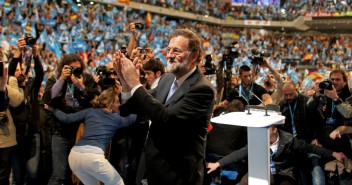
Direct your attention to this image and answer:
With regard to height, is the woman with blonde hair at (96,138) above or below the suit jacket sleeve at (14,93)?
below

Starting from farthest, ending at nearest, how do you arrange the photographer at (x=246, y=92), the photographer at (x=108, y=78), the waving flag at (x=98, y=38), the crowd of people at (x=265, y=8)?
the crowd of people at (x=265, y=8) < the waving flag at (x=98, y=38) < the photographer at (x=246, y=92) < the photographer at (x=108, y=78)

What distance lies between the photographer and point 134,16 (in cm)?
2081

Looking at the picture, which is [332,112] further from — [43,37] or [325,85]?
[43,37]

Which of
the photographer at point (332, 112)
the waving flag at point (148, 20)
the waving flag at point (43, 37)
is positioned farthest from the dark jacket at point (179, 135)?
the waving flag at point (148, 20)

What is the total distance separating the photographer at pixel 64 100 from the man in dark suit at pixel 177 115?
1947mm

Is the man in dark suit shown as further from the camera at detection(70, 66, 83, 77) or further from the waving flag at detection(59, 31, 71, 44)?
the waving flag at detection(59, 31, 71, 44)

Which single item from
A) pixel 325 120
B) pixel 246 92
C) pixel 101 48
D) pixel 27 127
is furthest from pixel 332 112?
pixel 101 48

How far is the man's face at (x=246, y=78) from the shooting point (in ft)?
15.3

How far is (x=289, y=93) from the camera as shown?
4262 millimetres

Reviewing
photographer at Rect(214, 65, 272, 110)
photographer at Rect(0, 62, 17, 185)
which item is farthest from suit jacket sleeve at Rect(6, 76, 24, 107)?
photographer at Rect(214, 65, 272, 110)

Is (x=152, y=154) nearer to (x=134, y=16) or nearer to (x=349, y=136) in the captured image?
(x=349, y=136)

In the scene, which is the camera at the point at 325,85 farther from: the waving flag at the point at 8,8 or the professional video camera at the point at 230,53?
the waving flag at the point at 8,8

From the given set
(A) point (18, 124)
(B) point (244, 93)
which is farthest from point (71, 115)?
(B) point (244, 93)

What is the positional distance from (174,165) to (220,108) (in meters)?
2.44
